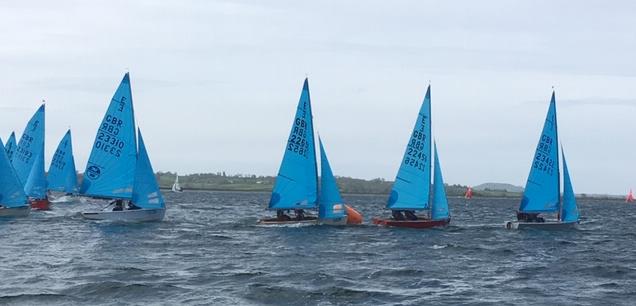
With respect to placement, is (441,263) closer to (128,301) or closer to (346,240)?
(346,240)

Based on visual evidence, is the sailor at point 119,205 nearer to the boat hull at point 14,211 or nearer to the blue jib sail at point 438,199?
the boat hull at point 14,211

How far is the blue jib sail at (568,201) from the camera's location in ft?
176

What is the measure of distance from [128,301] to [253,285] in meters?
4.60

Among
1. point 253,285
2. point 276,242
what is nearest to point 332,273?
point 253,285

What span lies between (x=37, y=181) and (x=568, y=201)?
4290 cm

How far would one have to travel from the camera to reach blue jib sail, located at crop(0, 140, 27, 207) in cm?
5394

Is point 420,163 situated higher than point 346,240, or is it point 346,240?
point 420,163

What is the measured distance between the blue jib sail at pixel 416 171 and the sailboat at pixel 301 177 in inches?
150

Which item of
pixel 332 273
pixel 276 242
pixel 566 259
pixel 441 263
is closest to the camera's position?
pixel 332 273

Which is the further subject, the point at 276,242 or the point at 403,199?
the point at 403,199

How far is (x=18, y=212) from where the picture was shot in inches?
2216

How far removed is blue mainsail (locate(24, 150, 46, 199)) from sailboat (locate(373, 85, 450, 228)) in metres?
33.7

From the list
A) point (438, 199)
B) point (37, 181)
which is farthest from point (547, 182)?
point (37, 181)

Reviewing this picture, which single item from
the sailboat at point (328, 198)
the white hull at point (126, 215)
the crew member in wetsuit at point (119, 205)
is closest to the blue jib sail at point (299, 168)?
the sailboat at point (328, 198)
